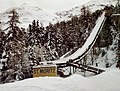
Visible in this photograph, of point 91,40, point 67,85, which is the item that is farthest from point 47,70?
point 91,40

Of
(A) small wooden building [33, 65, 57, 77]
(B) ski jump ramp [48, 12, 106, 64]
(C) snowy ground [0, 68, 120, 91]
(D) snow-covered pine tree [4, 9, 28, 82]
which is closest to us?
(C) snowy ground [0, 68, 120, 91]

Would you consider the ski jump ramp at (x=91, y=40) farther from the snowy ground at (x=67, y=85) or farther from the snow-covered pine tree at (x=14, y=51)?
the snowy ground at (x=67, y=85)

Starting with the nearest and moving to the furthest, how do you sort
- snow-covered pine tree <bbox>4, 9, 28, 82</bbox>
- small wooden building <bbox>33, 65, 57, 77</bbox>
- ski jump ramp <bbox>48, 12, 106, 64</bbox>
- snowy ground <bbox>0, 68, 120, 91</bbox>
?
snowy ground <bbox>0, 68, 120, 91</bbox>, small wooden building <bbox>33, 65, 57, 77</bbox>, snow-covered pine tree <bbox>4, 9, 28, 82</bbox>, ski jump ramp <bbox>48, 12, 106, 64</bbox>

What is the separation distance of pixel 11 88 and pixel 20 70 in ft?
49.2

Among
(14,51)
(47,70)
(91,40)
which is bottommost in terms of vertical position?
(47,70)

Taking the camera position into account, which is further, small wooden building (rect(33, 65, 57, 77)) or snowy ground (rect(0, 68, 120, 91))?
small wooden building (rect(33, 65, 57, 77))

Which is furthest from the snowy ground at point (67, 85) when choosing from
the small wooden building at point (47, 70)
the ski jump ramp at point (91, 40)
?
the ski jump ramp at point (91, 40)

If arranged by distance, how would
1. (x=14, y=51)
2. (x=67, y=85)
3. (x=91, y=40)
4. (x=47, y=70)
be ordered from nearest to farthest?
(x=67, y=85), (x=47, y=70), (x=14, y=51), (x=91, y=40)

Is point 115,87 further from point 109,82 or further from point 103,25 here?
point 103,25

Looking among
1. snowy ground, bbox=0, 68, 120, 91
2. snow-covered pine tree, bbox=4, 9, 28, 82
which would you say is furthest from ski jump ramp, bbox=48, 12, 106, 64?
snowy ground, bbox=0, 68, 120, 91

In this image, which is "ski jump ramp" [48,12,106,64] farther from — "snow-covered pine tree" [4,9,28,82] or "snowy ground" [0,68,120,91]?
"snowy ground" [0,68,120,91]

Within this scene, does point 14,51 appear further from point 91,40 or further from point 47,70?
point 47,70

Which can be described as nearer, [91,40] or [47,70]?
[47,70]

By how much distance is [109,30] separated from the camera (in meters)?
33.5
